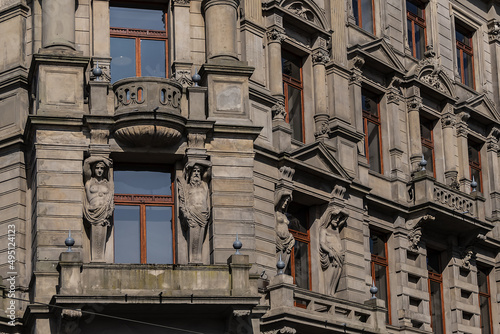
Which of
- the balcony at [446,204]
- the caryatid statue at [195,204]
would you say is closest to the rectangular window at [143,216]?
the caryatid statue at [195,204]

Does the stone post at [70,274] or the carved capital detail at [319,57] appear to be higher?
the carved capital detail at [319,57]

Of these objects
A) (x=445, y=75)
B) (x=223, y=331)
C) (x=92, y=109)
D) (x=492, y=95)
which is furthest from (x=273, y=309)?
(x=492, y=95)

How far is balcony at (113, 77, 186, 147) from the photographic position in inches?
1399

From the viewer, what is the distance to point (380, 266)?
142 feet

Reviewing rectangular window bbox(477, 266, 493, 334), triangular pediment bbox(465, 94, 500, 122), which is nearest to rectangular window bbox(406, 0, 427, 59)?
triangular pediment bbox(465, 94, 500, 122)

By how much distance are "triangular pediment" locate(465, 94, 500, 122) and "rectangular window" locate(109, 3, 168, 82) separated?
1413 centimetres

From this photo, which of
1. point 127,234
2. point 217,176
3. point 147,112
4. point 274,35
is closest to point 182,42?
point 147,112

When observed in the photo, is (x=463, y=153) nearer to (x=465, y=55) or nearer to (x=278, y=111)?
(x=465, y=55)

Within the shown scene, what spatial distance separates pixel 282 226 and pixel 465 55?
14851 mm

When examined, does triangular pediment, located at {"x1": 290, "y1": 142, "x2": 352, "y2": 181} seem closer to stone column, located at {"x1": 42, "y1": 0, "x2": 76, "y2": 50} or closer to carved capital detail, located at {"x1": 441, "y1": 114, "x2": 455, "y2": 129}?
stone column, located at {"x1": 42, "y1": 0, "x2": 76, "y2": 50}

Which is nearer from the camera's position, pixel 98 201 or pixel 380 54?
pixel 98 201

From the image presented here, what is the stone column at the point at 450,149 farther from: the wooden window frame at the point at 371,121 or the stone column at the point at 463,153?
the wooden window frame at the point at 371,121

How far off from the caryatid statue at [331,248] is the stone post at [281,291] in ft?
12.0

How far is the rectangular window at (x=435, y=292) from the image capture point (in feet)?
147
